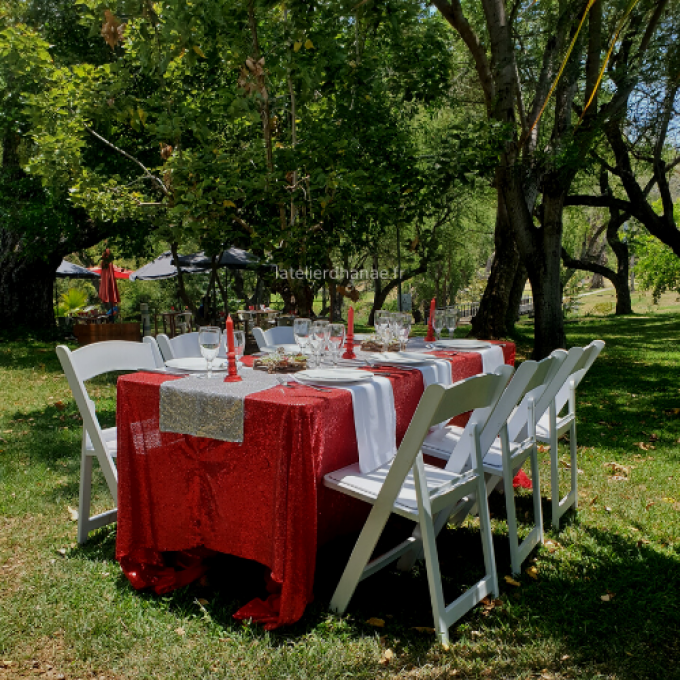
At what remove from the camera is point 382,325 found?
13.7 feet

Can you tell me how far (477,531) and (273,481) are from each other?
1.66 m

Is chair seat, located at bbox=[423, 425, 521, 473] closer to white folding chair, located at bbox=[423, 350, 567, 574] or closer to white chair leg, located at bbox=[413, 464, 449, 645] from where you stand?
white folding chair, located at bbox=[423, 350, 567, 574]

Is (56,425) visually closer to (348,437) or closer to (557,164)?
(348,437)

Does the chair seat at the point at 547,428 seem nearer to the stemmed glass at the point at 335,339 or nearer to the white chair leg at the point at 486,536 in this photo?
the white chair leg at the point at 486,536

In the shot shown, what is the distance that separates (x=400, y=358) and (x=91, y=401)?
1.75 m

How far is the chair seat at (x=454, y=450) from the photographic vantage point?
3.02m

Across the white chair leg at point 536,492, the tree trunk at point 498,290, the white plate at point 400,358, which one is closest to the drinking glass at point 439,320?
the white plate at point 400,358

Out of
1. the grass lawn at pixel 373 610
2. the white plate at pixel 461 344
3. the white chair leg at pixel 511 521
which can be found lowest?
the grass lawn at pixel 373 610

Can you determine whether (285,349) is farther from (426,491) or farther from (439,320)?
(426,491)

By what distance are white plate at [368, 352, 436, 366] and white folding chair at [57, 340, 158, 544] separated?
1.37 metres

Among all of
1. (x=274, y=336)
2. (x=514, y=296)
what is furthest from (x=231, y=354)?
(x=514, y=296)

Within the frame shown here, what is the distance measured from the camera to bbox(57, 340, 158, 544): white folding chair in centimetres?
329

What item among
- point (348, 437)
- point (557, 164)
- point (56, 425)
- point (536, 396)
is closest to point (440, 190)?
point (557, 164)

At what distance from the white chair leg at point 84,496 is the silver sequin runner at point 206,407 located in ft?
2.77
